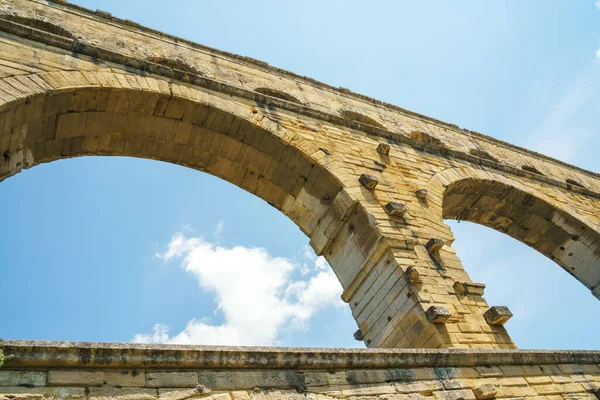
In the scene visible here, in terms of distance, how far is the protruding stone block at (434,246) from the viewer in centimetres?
579

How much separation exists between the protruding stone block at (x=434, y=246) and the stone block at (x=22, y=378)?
4.61m

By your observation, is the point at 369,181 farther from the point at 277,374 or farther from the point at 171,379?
the point at 171,379

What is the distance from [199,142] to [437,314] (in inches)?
157

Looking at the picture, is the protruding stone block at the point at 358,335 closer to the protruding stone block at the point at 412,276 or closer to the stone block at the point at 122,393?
the protruding stone block at the point at 412,276

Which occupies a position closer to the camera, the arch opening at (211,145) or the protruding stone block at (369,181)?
the arch opening at (211,145)

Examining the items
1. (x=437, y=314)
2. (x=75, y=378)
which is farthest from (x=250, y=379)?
(x=437, y=314)

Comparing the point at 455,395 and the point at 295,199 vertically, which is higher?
the point at 295,199

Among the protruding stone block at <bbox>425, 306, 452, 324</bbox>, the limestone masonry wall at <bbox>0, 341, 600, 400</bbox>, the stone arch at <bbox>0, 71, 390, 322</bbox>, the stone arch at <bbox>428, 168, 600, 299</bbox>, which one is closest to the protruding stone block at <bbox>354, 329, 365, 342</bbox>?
the stone arch at <bbox>0, 71, 390, 322</bbox>

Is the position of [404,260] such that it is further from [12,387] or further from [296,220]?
[12,387]

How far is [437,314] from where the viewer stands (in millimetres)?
4719

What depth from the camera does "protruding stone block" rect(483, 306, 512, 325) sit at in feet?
16.9

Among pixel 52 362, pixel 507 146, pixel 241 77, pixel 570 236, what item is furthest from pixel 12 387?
pixel 507 146

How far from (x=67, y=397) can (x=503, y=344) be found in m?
4.48

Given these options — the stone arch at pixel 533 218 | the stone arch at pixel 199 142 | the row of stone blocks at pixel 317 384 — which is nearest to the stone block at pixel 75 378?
the row of stone blocks at pixel 317 384
